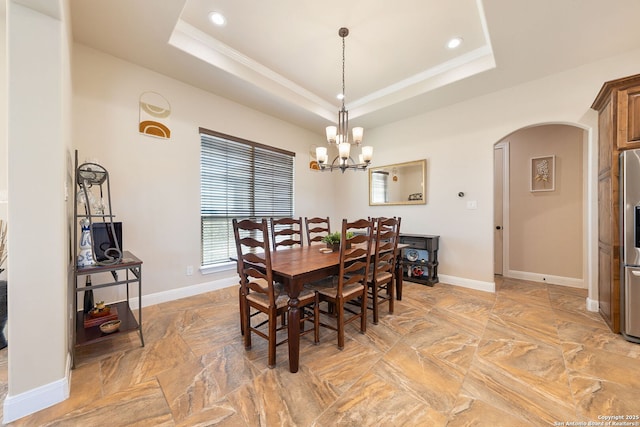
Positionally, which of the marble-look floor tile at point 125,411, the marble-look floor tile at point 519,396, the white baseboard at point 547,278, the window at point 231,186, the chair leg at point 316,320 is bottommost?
the marble-look floor tile at point 519,396

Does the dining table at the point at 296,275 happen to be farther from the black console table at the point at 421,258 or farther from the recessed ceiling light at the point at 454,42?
the recessed ceiling light at the point at 454,42

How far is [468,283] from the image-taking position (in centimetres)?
361

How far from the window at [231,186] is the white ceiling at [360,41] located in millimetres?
694

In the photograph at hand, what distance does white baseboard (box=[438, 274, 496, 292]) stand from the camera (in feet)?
11.2

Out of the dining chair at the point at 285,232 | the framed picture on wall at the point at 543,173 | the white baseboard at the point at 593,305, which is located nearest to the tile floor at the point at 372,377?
the white baseboard at the point at 593,305

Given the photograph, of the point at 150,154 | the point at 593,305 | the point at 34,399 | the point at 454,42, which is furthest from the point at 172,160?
the point at 593,305

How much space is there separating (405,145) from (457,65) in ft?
4.51

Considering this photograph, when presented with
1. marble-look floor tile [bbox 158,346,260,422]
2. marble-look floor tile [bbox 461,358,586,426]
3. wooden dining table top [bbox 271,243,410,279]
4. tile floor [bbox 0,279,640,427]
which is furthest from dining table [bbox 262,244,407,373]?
marble-look floor tile [bbox 461,358,586,426]

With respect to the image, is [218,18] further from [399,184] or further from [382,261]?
[399,184]

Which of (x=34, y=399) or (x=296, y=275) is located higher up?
(x=296, y=275)

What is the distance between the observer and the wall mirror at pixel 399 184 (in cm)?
406

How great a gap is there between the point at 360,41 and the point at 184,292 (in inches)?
142

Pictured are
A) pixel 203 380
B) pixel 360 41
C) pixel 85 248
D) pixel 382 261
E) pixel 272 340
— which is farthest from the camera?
pixel 360 41

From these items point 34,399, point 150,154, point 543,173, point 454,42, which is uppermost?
point 454,42
